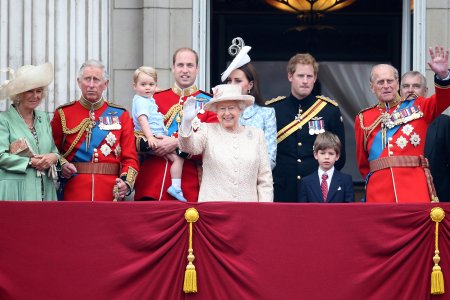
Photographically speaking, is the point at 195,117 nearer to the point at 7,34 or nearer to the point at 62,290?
the point at 62,290

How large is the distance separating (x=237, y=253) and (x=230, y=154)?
3.02 ft

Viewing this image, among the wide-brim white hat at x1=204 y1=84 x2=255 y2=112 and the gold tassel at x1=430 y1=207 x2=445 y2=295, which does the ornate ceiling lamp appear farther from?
the gold tassel at x1=430 y1=207 x2=445 y2=295

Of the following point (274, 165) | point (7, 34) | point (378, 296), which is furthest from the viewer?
point (7, 34)

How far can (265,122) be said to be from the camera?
43.1 feet

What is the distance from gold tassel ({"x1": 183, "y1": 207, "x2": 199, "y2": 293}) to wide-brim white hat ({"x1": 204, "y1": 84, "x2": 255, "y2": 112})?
1026 millimetres

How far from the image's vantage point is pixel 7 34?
1538 cm

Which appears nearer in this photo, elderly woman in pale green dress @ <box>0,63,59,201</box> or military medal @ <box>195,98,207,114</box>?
elderly woman in pale green dress @ <box>0,63,59,201</box>

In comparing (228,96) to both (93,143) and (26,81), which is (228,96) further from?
(26,81)

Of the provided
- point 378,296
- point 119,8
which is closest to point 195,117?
point 378,296

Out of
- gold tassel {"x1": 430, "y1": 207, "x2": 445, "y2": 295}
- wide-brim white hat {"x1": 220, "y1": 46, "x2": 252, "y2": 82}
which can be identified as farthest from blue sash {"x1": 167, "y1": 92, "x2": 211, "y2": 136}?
gold tassel {"x1": 430, "y1": 207, "x2": 445, "y2": 295}

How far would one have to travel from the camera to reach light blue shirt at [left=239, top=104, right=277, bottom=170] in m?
13.0

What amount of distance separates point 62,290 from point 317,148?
2531 mm

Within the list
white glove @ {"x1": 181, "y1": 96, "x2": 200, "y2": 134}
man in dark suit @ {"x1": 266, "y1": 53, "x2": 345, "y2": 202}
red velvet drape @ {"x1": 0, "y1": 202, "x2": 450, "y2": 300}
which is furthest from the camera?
man in dark suit @ {"x1": 266, "y1": 53, "x2": 345, "y2": 202}

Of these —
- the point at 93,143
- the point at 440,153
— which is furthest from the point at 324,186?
the point at 93,143
